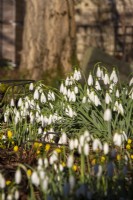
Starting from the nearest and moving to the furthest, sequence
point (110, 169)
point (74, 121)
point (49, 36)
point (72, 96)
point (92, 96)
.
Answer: point (110, 169) < point (92, 96) < point (72, 96) < point (74, 121) < point (49, 36)

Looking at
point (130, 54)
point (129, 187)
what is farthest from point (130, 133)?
point (130, 54)

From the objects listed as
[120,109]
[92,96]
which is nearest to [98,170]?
[120,109]

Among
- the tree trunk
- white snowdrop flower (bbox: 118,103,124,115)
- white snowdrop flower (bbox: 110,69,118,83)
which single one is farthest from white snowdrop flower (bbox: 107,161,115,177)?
the tree trunk

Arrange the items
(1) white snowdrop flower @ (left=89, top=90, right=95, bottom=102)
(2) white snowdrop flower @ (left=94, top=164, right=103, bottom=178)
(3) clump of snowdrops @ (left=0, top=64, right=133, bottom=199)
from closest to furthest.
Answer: (2) white snowdrop flower @ (left=94, top=164, right=103, bottom=178) < (3) clump of snowdrops @ (left=0, top=64, right=133, bottom=199) < (1) white snowdrop flower @ (left=89, top=90, right=95, bottom=102)

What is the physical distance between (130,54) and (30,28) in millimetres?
4492

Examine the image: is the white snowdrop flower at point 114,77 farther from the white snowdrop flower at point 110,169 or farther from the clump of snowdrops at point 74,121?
the white snowdrop flower at point 110,169

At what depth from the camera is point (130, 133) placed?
505 centimetres

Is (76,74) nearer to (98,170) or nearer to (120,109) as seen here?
(120,109)

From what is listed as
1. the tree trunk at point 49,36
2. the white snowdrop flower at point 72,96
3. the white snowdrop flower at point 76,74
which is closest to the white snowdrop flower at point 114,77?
the white snowdrop flower at point 76,74

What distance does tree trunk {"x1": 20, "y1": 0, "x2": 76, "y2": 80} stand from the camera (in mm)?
12141

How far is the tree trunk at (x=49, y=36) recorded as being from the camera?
39.8 feet

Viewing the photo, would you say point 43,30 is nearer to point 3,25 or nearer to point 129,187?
point 3,25

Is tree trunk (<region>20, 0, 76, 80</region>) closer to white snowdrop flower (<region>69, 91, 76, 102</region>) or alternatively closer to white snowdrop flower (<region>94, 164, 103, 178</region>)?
white snowdrop flower (<region>69, 91, 76, 102</region>)

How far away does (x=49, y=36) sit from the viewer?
12.2 m
